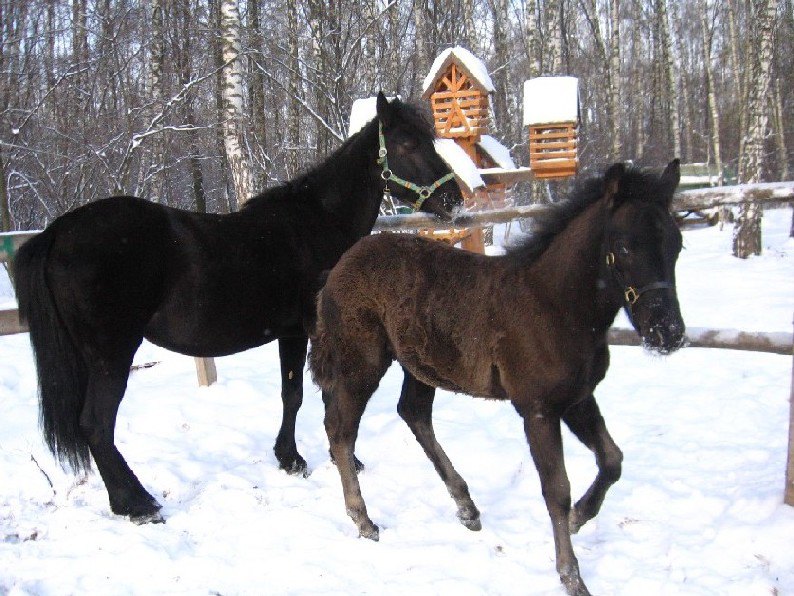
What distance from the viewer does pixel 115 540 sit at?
3254 millimetres

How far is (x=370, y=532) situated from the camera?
3.51 metres

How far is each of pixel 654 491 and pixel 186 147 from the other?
43.9ft

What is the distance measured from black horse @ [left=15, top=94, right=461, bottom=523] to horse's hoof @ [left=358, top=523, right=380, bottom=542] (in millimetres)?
970

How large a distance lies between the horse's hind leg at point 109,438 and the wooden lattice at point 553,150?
5417mm

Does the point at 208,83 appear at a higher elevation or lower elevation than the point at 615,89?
higher

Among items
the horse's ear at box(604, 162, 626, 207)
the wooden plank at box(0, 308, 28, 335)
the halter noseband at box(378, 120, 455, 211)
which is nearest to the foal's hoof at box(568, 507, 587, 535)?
the horse's ear at box(604, 162, 626, 207)

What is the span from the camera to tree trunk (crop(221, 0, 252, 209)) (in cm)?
831

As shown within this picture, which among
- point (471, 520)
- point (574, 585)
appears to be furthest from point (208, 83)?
point (574, 585)

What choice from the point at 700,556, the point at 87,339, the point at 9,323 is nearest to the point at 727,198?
the point at 700,556

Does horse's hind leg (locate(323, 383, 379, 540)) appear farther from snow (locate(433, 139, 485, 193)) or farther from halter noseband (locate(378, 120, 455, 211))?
snow (locate(433, 139, 485, 193))

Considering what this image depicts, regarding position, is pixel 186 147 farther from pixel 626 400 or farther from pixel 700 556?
pixel 700 556

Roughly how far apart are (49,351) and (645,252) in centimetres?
314

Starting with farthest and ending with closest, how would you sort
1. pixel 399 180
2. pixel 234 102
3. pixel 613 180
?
pixel 234 102, pixel 399 180, pixel 613 180

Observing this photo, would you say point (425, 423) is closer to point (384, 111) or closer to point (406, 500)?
point (406, 500)
